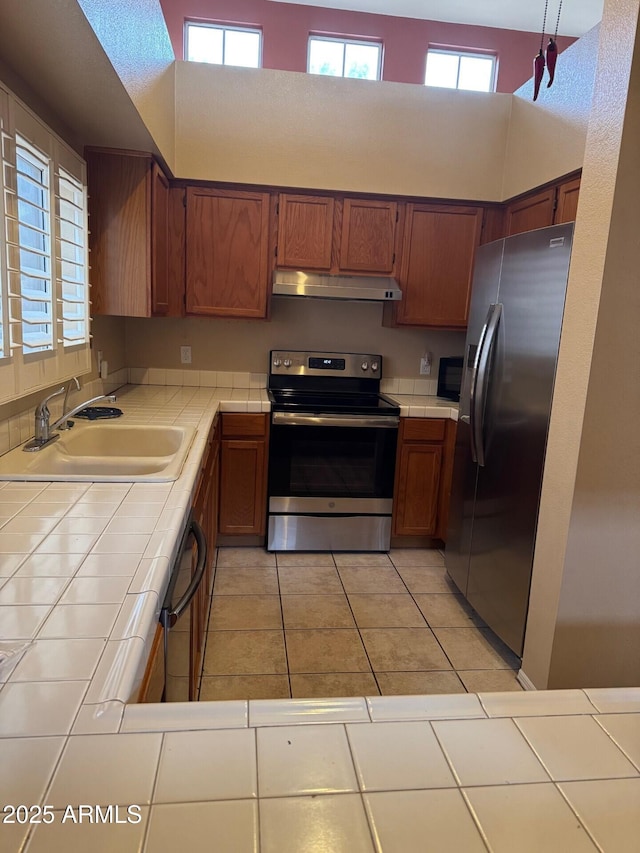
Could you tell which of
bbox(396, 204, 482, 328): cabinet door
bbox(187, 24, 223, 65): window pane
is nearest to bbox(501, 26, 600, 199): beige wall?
bbox(396, 204, 482, 328): cabinet door

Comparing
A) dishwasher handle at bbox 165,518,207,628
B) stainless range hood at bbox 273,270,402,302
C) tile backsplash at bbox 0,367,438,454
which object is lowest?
dishwasher handle at bbox 165,518,207,628

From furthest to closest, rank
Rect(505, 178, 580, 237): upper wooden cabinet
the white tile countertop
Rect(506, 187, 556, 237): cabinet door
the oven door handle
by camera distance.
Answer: the oven door handle < Rect(506, 187, 556, 237): cabinet door < Rect(505, 178, 580, 237): upper wooden cabinet < the white tile countertop

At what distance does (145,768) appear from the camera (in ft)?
1.96

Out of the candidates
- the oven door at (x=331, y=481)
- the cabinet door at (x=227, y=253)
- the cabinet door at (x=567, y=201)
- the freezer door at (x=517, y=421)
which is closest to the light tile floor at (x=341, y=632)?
the oven door at (x=331, y=481)

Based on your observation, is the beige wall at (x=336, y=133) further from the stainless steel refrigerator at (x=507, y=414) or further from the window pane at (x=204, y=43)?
the window pane at (x=204, y=43)

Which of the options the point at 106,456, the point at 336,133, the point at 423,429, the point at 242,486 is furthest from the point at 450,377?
the point at 106,456

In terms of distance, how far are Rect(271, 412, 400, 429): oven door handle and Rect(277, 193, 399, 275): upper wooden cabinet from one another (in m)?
0.90

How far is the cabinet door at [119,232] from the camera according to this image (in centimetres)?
255

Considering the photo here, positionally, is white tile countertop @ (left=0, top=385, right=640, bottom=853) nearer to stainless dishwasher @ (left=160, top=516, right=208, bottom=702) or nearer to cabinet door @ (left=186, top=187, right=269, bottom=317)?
stainless dishwasher @ (left=160, top=516, right=208, bottom=702)

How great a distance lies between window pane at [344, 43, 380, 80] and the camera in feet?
15.9

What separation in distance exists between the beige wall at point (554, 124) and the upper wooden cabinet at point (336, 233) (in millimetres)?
746

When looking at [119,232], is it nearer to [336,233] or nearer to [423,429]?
[336,233]

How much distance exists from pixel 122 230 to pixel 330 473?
5.45ft

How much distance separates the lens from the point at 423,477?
3264mm
